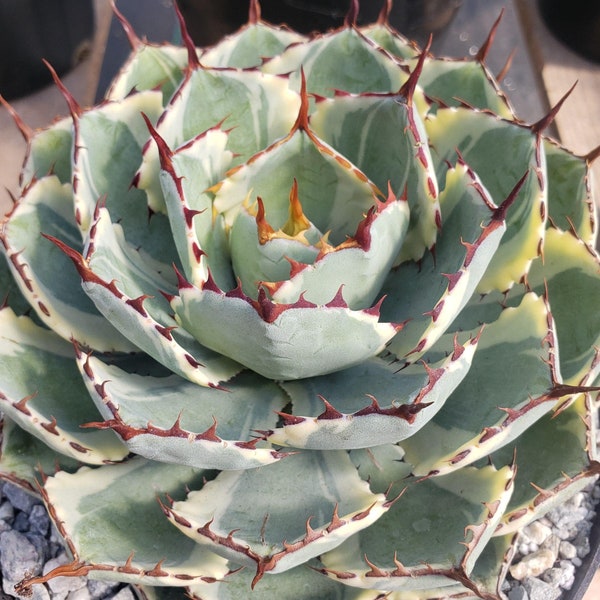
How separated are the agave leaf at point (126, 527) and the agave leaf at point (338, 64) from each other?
0.38 metres

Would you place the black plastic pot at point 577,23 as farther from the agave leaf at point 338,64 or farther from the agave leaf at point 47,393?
the agave leaf at point 47,393

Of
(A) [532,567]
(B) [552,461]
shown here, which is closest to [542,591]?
(A) [532,567]

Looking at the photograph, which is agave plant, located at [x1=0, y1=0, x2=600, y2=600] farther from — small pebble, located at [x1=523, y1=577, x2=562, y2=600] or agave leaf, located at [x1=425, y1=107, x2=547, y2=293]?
small pebble, located at [x1=523, y1=577, x2=562, y2=600]

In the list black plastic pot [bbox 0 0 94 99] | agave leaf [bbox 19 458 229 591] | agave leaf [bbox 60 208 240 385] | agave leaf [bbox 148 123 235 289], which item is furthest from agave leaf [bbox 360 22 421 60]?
black plastic pot [bbox 0 0 94 99]

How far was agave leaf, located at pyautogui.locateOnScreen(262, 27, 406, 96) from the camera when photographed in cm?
73

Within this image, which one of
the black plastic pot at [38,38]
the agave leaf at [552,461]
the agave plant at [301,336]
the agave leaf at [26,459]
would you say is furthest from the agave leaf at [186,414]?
the black plastic pot at [38,38]

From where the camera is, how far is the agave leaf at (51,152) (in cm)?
78

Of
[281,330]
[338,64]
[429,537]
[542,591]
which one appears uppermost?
[338,64]

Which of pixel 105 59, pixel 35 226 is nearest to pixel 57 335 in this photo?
pixel 35 226

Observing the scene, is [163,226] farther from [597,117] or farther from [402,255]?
[597,117]

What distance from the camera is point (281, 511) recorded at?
2.05 feet

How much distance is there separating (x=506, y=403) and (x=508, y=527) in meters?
0.11

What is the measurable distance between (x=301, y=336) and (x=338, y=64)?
0.32 meters

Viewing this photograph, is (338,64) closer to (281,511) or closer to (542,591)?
(281,511)
